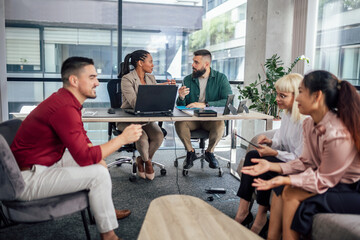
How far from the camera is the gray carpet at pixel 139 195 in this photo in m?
2.29

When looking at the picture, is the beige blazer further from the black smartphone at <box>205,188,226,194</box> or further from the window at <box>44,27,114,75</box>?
the window at <box>44,27,114,75</box>

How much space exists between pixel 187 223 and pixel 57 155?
2.81ft

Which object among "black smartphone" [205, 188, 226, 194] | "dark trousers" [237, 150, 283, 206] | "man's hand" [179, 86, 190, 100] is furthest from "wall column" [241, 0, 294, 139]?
"dark trousers" [237, 150, 283, 206]

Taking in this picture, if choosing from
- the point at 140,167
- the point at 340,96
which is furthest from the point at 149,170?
the point at 340,96

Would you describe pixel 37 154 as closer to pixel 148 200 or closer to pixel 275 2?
pixel 148 200

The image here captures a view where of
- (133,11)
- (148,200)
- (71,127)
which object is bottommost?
(148,200)

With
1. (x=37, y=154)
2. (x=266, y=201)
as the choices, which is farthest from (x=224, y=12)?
(x=37, y=154)

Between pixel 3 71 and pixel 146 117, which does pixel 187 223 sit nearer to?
pixel 146 117

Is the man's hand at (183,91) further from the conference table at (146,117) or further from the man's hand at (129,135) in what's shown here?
the man's hand at (129,135)

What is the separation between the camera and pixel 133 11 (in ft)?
15.9

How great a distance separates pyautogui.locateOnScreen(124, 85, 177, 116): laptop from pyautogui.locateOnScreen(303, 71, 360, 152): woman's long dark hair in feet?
4.42

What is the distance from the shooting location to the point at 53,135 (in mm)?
1898

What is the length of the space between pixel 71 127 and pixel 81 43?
3275mm

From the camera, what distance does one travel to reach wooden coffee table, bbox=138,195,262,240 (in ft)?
5.19
